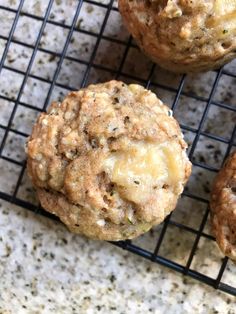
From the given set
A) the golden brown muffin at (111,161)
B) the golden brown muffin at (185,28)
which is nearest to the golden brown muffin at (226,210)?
the golden brown muffin at (111,161)

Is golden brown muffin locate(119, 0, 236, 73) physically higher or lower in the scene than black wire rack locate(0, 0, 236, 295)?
higher

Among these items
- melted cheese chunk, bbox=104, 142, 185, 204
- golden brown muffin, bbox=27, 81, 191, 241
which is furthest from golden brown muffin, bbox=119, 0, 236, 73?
melted cheese chunk, bbox=104, 142, 185, 204

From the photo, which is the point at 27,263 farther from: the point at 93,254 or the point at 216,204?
the point at 216,204

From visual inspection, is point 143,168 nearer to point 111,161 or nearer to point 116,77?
point 111,161

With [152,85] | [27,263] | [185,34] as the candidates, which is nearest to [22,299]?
[27,263]

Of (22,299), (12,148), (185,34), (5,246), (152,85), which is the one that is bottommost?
(22,299)

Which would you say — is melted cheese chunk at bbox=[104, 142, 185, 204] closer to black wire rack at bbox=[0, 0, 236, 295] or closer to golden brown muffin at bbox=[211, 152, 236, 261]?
golden brown muffin at bbox=[211, 152, 236, 261]

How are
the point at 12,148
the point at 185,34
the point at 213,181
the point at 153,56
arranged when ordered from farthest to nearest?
the point at 12,148 → the point at 213,181 → the point at 153,56 → the point at 185,34
